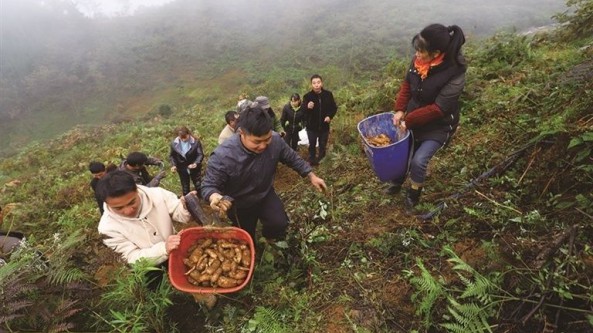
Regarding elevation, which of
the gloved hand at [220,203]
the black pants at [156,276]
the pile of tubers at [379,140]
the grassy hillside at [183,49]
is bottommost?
the grassy hillside at [183,49]

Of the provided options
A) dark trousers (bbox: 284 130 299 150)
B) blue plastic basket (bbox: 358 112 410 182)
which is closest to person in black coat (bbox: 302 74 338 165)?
dark trousers (bbox: 284 130 299 150)

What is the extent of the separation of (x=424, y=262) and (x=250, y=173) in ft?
6.07

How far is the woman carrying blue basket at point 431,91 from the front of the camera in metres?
3.26

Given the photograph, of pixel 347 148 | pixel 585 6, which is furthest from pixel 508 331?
pixel 585 6

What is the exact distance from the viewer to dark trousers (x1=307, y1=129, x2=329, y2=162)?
266 inches

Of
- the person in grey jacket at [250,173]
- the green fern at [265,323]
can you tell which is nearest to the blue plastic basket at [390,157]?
the person in grey jacket at [250,173]

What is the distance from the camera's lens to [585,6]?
826 centimetres

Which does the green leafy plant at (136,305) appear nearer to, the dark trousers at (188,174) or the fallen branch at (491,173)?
the fallen branch at (491,173)

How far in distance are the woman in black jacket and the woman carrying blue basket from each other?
2.96 meters

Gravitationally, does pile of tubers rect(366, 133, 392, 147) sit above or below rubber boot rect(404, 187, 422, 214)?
above

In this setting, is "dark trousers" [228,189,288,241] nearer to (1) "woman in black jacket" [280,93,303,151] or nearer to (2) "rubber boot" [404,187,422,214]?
(2) "rubber boot" [404,187,422,214]

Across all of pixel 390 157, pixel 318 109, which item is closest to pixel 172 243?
pixel 390 157

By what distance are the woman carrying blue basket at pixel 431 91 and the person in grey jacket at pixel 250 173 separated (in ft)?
3.79

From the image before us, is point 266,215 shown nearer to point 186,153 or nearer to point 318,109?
point 186,153
